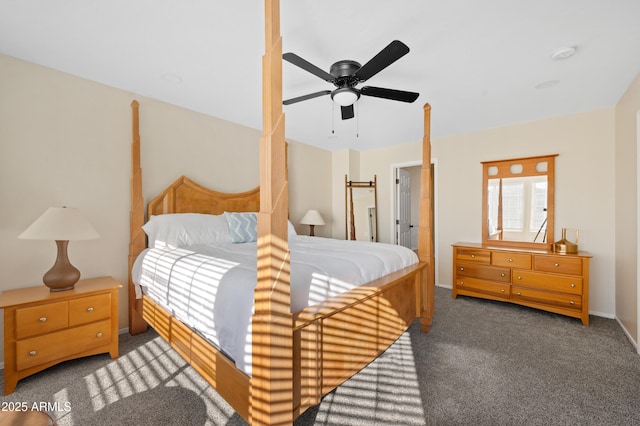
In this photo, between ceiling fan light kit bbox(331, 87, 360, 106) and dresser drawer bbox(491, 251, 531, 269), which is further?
dresser drawer bbox(491, 251, 531, 269)

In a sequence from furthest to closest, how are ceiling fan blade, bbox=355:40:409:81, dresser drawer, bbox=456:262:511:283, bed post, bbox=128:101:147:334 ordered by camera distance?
dresser drawer, bbox=456:262:511:283 < bed post, bbox=128:101:147:334 < ceiling fan blade, bbox=355:40:409:81

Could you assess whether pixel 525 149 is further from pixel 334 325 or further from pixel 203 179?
pixel 203 179

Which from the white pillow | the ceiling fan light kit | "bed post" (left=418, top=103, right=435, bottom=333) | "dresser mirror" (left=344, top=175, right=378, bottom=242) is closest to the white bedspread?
the white pillow

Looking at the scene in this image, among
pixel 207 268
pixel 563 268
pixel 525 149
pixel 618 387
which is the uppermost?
pixel 525 149

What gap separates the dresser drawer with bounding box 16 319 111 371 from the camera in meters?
1.89

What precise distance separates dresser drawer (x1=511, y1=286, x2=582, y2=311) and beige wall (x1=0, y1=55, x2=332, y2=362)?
4.00 m

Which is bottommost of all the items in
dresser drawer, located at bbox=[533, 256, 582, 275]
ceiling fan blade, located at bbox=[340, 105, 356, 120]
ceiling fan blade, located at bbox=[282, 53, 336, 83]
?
dresser drawer, located at bbox=[533, 256, 582, 275]

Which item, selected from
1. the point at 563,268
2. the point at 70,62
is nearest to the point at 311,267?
the point at 70,62

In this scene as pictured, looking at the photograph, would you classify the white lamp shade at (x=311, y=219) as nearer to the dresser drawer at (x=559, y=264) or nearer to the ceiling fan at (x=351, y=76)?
the ceiling fan at (x=351, y=76)

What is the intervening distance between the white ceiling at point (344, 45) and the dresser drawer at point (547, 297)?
2.18 m

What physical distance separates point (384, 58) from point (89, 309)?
9.33 feet

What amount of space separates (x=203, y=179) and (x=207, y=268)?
1.94 metres

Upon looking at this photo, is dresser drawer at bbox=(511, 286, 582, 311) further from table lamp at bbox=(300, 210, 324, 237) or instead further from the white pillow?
the white pillow

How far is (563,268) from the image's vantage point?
123 inches
